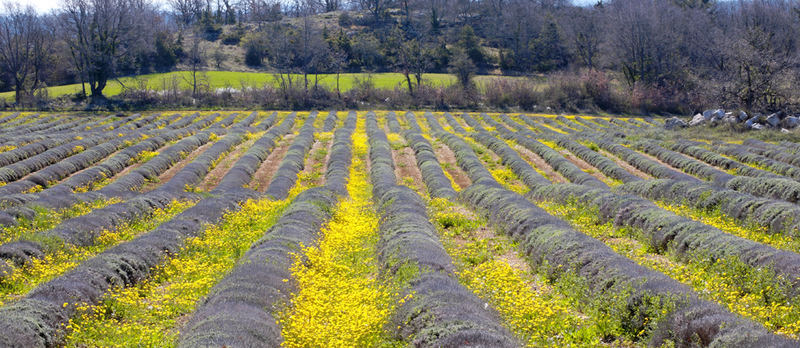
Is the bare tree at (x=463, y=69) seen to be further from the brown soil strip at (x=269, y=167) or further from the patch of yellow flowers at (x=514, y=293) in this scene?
the patch of yellow flowers at (x=514, y=293)

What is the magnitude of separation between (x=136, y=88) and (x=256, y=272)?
200 ft

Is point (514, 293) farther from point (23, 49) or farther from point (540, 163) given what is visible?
point (23, 49)

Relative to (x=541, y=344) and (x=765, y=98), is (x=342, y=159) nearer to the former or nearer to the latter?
(x=541, y=344)

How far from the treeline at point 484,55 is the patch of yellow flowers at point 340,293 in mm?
35513

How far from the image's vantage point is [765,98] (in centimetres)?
4066

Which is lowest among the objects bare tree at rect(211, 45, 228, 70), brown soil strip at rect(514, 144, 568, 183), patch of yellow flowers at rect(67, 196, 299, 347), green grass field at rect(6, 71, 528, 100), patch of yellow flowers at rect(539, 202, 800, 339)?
brown soil strip at rect(514, 144, 568, 183)

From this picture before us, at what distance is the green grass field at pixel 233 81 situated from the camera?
230ft

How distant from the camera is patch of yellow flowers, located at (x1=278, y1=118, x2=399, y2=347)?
8883 mm

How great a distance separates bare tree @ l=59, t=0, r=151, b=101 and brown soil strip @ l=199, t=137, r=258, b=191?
3345 cm

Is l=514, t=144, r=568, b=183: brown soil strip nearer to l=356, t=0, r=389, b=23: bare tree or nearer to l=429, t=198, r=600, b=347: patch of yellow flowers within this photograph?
l=429, t=198, r=600, b=347: patch of yellow flowers

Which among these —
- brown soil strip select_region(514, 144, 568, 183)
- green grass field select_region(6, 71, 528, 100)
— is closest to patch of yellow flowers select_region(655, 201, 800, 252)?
brown soil strip select_region(514, 144, 568, 183)

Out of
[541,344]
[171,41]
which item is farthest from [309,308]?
[171,41]

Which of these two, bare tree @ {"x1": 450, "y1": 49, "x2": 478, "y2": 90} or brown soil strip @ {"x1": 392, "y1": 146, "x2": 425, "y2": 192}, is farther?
bare tree @ {"x1": 450, "y1": 49, "x2": 478, "y2": 90}

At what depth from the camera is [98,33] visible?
66750 mm
